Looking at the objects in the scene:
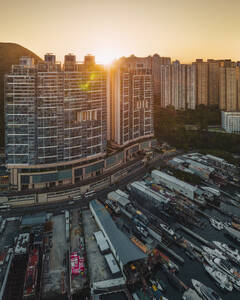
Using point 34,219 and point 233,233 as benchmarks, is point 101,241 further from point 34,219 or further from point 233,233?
point 233,233

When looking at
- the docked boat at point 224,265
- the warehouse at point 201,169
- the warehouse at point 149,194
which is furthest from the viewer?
→ the warehouse at point 201,169

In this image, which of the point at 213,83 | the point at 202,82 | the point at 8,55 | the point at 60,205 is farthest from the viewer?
the point at 8,55

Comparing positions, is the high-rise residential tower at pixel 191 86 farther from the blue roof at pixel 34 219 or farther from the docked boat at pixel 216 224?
the blue roof at pixel 34 219

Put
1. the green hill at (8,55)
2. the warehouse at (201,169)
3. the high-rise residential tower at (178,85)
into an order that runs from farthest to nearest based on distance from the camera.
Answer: the green hill at (8,55), the high-rise residential tower at (178,85), the warehouse at (201,169)

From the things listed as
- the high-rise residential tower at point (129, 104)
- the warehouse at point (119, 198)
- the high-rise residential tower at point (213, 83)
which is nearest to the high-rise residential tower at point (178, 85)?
the high-rise residential tower at point (213, 83)

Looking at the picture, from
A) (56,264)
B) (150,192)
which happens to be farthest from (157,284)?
(150,192)

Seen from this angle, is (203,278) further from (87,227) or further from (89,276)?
(87,227)

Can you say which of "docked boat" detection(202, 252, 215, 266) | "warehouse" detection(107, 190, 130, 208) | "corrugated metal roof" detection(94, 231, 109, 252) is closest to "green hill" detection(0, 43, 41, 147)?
"warehouse" detection(107, 190, 130, 208)

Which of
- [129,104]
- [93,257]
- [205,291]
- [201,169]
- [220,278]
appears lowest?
[205,291]
